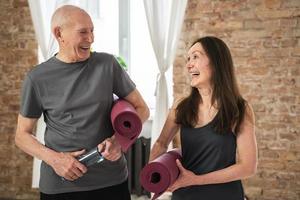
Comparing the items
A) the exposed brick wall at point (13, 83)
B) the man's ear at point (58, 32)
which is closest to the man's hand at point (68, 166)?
the man's ear at point (58, 32)

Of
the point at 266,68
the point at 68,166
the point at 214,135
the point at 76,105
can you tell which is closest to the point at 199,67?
the point at 214,135

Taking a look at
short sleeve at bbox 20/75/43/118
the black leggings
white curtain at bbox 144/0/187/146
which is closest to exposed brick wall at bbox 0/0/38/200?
white curtain at bbox 144/0/187/146

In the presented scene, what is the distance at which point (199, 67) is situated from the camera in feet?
4.97

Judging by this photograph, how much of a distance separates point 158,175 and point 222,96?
1.42 feet

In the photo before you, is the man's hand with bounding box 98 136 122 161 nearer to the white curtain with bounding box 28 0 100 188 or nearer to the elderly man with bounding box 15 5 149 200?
the elderly man with bounding box 15 5 149 200

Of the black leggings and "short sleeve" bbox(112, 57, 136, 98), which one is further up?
"short sleeve" bbox(112, 57, 136, 98)

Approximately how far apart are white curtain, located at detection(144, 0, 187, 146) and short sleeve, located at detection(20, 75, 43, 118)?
5.46 feet

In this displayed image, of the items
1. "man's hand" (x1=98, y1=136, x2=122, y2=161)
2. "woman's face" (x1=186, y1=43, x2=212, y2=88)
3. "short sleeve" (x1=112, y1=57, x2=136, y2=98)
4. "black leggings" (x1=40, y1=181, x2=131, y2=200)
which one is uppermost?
"woman's face" (x1=186, y1=43, x2=212, y2=88)

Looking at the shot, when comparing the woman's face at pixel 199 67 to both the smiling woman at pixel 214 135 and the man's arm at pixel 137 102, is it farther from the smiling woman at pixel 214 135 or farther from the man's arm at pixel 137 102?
the man's arm at pixel 137 102

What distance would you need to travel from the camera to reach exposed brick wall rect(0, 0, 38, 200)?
365cm

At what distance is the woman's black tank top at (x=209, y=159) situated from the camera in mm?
1479

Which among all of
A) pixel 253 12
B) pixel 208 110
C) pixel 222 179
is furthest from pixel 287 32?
pixel 222 179

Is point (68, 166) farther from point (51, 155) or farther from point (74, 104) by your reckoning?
point (74, 104)

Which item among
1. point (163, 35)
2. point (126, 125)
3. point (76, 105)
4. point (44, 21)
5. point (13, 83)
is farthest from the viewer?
point (13, 83)
